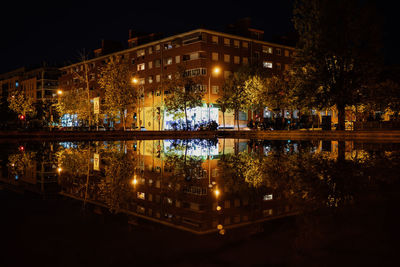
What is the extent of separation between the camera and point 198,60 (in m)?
62.1

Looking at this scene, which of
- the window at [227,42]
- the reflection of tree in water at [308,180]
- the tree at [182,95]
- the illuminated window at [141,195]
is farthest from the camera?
the window at [227,42]

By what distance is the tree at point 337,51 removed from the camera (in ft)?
93.5

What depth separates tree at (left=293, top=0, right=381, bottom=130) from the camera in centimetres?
2850

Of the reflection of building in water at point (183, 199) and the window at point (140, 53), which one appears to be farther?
the window at point (140, 53)

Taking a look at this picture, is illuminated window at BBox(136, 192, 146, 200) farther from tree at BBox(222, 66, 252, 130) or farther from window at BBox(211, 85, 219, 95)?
window at BBox(211, 85, 219, 95)

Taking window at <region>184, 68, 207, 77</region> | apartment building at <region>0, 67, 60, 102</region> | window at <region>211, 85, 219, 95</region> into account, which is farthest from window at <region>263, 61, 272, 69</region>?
apartment building at <region>0, 67, 60, 102</region>

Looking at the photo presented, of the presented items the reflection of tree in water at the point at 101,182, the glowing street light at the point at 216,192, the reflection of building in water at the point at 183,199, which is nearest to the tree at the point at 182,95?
the reflection of tree in water at the point at 101,182

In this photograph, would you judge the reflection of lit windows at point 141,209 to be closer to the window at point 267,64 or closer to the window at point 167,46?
the window at point 167,46

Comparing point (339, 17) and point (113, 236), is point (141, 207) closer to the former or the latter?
point (113, 236)

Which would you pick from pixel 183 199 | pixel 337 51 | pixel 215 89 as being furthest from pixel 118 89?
pixel 183 199

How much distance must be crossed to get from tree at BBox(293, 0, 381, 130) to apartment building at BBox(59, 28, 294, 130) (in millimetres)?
27457

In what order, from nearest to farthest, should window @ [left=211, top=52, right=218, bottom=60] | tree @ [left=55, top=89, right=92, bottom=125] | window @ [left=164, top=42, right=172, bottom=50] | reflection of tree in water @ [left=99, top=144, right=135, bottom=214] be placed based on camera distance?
1. reflection of tree in water @ [left=99, top=144, right=135, bottom=214]
2. tree @ [left=55, top=89, right=92, bottom=125]
3. window @ [left=211, top=52, right=218, bottom=60]
4. window @ [left=164, top=42, right=172, bottom=50]

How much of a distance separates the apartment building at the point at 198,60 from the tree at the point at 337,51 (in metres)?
27.5

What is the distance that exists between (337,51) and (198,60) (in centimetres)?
3595
